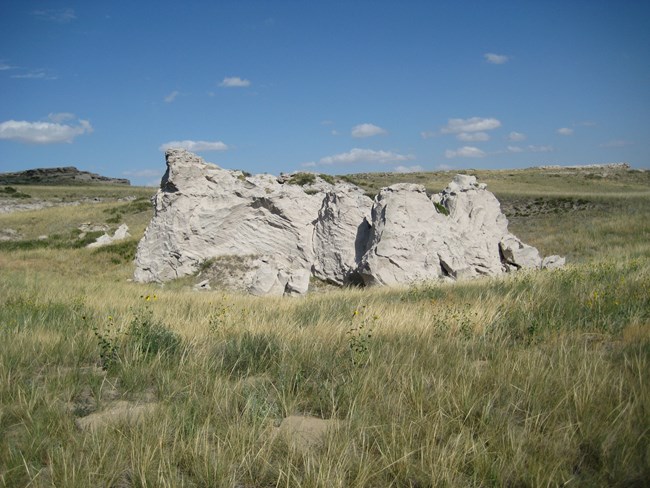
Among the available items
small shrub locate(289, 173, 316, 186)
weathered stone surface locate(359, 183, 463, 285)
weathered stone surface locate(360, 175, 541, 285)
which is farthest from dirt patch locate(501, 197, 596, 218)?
weathered stone surface locate(359, 183, 463, 285)

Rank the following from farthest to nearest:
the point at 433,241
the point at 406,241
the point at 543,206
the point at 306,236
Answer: the point at 543,206 < the point at 306,236 < the point at 433,241 < the point at 406,241

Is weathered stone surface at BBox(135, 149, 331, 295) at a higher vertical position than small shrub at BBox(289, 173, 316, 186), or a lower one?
lower

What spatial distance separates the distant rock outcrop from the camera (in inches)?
712

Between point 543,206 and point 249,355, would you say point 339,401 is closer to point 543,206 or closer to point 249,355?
point 249,355

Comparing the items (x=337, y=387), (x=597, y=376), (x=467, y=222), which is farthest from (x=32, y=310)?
(x=467, y=222)

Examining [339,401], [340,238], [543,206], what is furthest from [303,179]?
[339,401]

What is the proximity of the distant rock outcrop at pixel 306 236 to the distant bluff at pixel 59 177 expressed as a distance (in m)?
94.5

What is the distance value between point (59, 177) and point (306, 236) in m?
110

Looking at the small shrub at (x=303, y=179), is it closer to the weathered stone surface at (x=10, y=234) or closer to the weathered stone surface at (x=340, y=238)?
the weathered stone surface at (x=10, y=234)

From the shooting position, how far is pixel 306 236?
20672mm

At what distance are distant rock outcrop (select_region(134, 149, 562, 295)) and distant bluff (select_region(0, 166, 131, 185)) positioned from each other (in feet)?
310

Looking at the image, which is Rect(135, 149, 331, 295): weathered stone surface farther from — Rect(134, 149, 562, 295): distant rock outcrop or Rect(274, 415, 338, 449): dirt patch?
Rect(274, 415, 338, 449): dirt patch

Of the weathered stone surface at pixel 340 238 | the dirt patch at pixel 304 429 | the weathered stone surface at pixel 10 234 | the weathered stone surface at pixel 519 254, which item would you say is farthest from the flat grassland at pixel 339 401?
the weathered stone surface at pixel 10 234

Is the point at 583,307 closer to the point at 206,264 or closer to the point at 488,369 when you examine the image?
the point at 488,369
